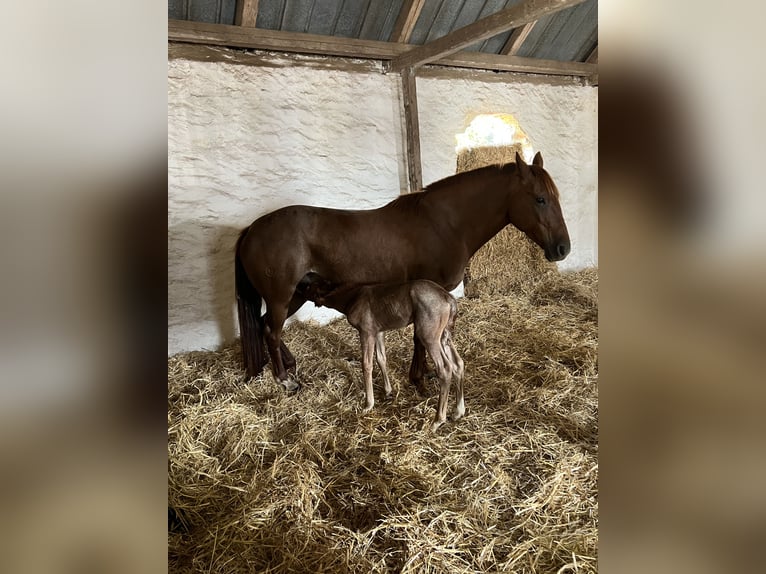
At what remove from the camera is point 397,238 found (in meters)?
3.15

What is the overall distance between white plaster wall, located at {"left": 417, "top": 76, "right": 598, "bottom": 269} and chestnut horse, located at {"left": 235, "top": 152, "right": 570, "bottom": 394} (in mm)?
1808

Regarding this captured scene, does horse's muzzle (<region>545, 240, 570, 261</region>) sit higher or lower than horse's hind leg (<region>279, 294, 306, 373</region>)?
higher

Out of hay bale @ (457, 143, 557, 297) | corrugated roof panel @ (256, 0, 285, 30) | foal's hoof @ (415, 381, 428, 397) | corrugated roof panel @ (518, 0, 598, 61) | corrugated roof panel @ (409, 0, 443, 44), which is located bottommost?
foal's hoof @ (415, 381, 428, 397)

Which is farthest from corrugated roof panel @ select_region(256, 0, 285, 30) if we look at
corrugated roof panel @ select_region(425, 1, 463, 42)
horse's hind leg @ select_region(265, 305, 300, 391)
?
horse's hind leg @ select_region(265, 305, 300, 391)

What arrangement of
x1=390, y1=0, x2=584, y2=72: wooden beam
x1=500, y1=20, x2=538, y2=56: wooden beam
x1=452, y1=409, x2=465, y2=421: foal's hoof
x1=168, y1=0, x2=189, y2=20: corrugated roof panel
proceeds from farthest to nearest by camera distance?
x1=500, y1=20, x2=538, y2=56: wooden beam, x1=168, y1=0, x2=189, y2=20: corrugated roof panel, x1=390, y1=0, x2=584, y2=72: wooden beam, x1=452, y1=409, x2=465, y2=421: foal's hoof

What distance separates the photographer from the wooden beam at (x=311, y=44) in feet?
11.8

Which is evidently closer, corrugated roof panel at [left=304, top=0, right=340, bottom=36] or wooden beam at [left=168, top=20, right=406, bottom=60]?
wooden beam at [left=168, top=20, right=406, bottom=60]

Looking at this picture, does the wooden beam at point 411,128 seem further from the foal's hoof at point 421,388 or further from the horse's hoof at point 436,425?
the horse's hoof at point 436,425

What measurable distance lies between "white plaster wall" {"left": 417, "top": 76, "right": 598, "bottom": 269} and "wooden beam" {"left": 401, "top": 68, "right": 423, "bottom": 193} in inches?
11.0

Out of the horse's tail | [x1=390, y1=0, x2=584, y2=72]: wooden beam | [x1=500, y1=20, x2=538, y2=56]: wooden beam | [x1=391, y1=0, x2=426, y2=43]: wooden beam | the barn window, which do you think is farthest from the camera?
the barn window

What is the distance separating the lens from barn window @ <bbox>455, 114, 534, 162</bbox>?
513 centimetres

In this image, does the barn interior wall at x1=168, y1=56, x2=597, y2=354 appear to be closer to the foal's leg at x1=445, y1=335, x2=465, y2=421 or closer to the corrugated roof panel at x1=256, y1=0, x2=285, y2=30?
the corrugated roof panel at x1=256, y1=0, x2=285, y2=30
